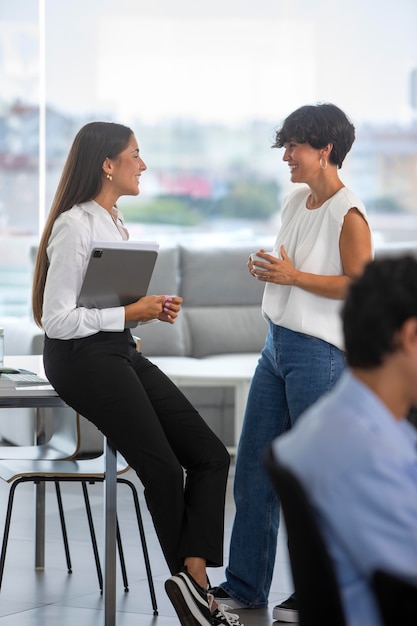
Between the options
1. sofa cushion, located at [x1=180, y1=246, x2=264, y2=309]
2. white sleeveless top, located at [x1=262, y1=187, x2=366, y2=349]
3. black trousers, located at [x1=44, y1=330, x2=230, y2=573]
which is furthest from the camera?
sofa cushion, located at [x1=180, y1=246, x2=264, y2=309]

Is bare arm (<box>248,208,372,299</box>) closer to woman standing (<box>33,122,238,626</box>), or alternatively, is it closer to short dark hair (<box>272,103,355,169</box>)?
short dark hair (<box>272,103,355,169</box>)

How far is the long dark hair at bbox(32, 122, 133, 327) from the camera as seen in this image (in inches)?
116

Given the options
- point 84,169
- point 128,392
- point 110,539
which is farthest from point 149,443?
point 84,169

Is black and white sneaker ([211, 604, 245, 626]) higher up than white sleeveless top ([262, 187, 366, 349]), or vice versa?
white sleeveless top ([262, 187, 366, 349])

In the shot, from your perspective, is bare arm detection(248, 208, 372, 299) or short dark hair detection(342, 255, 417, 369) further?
bare arm detection(248, 208, 372, 299)

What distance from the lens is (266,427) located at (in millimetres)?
2973

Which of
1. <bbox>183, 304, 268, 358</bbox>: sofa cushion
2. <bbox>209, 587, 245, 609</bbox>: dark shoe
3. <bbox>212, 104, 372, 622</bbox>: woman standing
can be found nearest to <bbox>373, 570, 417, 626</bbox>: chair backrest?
<bbox>212, 104, 372, 622</bbox>: woman standing

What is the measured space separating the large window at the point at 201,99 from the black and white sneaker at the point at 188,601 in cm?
443

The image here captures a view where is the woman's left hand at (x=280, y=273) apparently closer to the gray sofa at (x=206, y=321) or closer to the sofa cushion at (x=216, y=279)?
the gray sofa at (x=206, y=321)

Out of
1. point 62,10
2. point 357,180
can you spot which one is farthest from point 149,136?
point 357,180

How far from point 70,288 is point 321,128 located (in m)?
0.78

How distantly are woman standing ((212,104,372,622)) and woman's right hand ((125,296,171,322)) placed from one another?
0.88 feet

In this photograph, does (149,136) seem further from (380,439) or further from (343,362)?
(380,439)

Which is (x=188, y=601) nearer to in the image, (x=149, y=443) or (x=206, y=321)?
(x=149, y=443)
